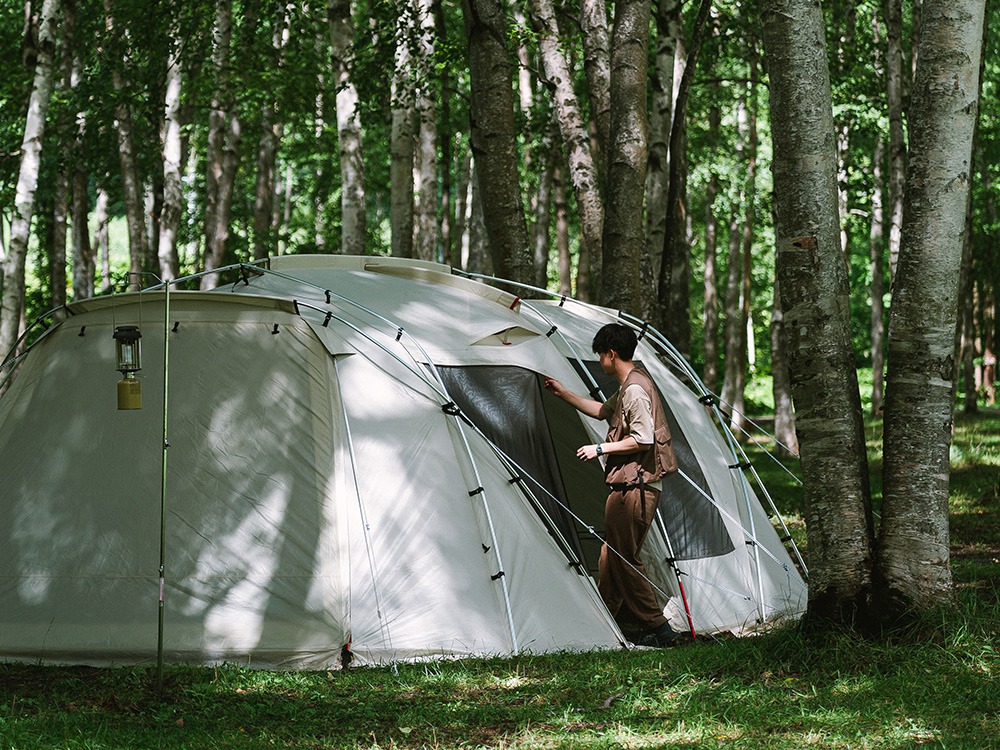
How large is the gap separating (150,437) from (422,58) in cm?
845

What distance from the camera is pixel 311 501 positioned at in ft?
21.0

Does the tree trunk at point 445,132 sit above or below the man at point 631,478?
above

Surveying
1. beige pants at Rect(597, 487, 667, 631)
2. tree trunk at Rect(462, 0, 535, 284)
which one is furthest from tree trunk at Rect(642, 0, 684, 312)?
beige pants at Rect(597, 487, 667, 631)

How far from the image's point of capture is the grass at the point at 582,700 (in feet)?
15.3

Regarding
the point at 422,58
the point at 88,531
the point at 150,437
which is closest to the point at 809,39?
the point at 150,437

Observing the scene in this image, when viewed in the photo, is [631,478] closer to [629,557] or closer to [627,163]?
[629,557]

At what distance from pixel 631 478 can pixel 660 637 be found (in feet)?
2.99

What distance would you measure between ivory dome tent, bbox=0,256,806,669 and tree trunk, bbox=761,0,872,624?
4.49 ft

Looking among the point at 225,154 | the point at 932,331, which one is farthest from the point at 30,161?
the point at 932,331

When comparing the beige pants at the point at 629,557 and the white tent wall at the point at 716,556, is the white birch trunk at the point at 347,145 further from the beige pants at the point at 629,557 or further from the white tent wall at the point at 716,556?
the beige pants at the point at 629,557

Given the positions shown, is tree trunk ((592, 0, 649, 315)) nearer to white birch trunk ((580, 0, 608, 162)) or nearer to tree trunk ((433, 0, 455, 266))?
white birch trunk ((580, 0, 608, 162))

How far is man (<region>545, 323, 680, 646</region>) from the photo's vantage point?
654cm

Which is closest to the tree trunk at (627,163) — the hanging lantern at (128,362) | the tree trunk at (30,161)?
the hanging lantern at (128,362)

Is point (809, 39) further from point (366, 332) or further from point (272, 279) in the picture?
point (272, 279)
